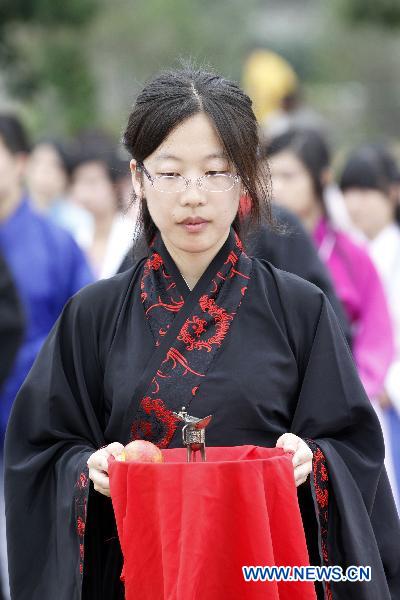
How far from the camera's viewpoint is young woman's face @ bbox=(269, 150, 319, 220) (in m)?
6.29

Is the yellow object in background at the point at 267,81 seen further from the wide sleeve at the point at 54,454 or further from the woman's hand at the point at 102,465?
the woman's hand at the point at 102,465

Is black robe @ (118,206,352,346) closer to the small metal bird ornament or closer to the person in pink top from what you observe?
the person in pink top

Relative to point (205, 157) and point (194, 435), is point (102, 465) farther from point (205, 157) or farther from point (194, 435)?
point (205, 157)

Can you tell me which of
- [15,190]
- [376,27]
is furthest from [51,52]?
[15,190]

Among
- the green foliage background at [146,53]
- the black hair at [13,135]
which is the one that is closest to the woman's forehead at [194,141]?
the black hair at [13,135]

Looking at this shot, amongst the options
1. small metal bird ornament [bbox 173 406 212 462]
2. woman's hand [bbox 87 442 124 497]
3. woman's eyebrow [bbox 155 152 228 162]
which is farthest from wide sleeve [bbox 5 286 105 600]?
woman's eyebrow [bbox 155 152 228 162]

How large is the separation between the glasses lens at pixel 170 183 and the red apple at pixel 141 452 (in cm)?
63

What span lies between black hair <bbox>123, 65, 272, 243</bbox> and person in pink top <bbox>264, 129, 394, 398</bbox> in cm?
267

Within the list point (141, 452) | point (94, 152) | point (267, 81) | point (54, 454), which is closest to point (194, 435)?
point (141, 452)

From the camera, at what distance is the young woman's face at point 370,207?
294 inches

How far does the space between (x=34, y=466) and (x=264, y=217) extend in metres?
0.93

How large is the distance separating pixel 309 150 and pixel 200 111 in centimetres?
318

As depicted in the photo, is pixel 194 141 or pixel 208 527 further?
pixel 194 141

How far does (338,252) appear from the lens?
6270 millimetres
